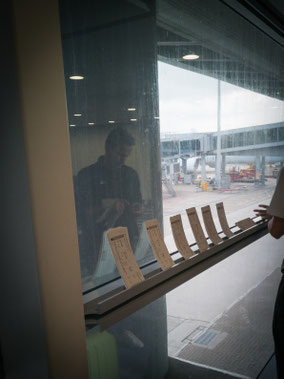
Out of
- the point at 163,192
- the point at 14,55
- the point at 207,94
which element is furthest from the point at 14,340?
the point at 207,94

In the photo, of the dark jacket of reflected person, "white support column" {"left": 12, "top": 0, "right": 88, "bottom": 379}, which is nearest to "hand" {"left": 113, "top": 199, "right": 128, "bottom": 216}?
the dark jacket of reflected person

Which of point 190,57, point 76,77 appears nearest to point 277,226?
point 190,57

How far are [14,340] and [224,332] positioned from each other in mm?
1281

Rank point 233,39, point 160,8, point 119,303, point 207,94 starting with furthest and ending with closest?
point 233,39, point 207,94, point 160,8, point 119,303

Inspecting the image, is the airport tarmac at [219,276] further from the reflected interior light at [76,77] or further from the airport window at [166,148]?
the reflected interior light at [76,77]

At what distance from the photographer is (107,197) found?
46.9 inches

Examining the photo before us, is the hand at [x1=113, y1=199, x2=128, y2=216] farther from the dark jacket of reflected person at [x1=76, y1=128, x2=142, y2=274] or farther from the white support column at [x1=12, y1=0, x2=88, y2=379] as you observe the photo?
the white support column at [x1=12, y1=0, x2=88, y2=379]

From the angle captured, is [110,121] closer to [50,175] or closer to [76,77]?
[76,77]

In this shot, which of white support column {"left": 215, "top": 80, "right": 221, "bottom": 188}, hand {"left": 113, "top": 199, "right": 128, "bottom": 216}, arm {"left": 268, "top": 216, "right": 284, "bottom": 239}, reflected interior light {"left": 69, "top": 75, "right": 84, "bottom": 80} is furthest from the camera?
white support column {"left": 215, "top": 80, "right": 221, "bottom": 188}

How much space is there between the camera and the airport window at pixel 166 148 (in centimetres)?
112

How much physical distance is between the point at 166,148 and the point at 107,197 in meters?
0.42

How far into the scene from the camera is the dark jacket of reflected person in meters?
1.11

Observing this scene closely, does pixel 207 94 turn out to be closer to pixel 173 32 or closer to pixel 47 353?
pixel 173 32

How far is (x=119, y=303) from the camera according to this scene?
3.44 feet
